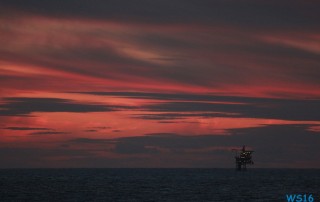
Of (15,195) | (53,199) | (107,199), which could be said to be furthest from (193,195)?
(15,195)

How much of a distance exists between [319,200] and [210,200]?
16132mm

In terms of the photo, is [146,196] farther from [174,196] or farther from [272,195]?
[272,195]

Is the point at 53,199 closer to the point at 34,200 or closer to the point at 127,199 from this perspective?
the point at 34,200

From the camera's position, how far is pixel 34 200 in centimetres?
9056

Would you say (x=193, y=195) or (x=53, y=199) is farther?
(x=193, y=195)

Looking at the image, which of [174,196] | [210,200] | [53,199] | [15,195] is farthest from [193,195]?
[15,195]

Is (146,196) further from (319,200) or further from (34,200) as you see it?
(319,200)

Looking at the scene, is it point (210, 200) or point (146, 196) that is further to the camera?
point (146, 196)

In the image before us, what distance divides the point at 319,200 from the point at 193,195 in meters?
21.6

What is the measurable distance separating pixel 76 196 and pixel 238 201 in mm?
26692

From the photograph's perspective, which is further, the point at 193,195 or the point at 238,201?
the point at 193,195

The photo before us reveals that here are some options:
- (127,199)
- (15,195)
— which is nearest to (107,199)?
(127,199)

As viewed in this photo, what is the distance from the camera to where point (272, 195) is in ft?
333

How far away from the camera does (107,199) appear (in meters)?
92.1
